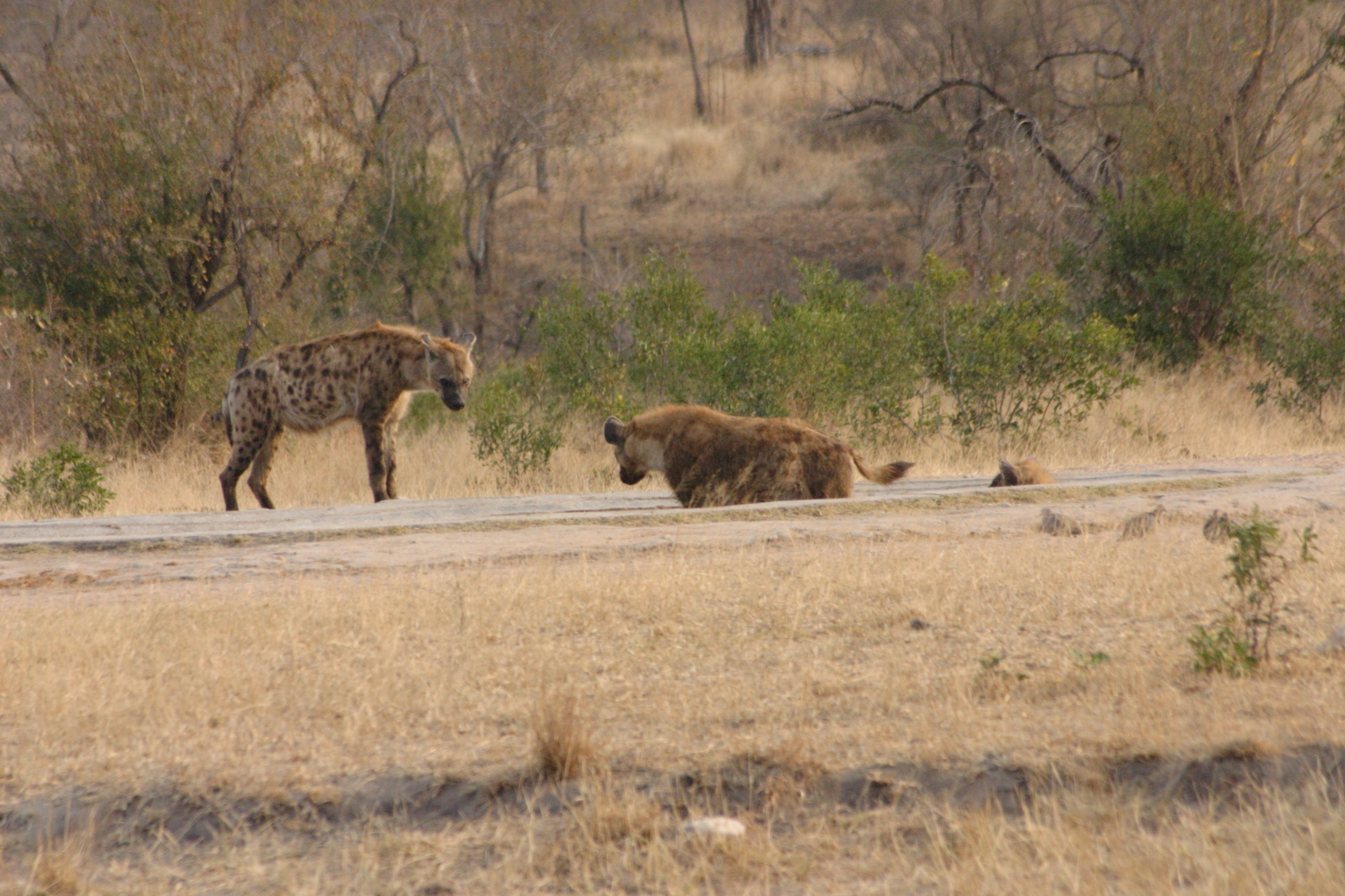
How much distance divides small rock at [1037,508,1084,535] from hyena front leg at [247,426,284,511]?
21.4ft

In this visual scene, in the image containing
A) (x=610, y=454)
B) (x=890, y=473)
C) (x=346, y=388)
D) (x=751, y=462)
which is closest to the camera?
(x=751, y=462)

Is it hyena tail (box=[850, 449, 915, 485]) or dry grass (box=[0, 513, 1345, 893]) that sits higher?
hyena tail (box=[850, 449, 915, 485])

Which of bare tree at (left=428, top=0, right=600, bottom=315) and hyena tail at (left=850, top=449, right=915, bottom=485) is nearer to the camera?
hyena tail at (left=850, top=449, right=915, bottom=485)

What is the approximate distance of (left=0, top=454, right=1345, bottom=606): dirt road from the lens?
7.46 m

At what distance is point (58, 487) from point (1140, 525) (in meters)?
8.53

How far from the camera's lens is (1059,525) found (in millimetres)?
8242

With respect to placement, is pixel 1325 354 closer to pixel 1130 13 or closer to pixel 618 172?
pixel 1130 13

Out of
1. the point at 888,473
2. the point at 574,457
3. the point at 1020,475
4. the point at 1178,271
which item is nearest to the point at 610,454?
the point at 574,457

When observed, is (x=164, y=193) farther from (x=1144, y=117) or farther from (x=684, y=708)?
(x=1144, y=117)

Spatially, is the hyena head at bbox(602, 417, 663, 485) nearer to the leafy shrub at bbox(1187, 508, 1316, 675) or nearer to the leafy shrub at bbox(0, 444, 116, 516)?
the leafy shrub at bbox(0, 444, 116, 516)

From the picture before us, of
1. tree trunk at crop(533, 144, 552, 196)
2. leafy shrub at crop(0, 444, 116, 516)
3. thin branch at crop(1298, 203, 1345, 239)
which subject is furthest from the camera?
tree trunk at crop(533, 144, 552, 196)

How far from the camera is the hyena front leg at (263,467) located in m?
11.6

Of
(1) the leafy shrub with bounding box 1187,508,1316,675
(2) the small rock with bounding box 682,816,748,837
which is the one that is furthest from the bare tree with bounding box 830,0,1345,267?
(2) the small rock with bounding box 682,816,748,837

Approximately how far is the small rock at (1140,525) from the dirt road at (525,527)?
9 centimetres
